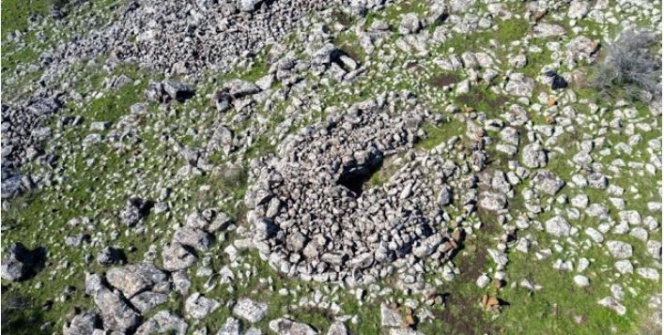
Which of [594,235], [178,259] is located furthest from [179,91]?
[594,235]

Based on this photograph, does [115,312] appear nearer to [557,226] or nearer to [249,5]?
[557,226]

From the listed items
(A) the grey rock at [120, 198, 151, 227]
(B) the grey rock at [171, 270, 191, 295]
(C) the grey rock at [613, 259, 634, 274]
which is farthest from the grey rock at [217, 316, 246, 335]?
(C) the grey rock at [613, 259, 634, 274]

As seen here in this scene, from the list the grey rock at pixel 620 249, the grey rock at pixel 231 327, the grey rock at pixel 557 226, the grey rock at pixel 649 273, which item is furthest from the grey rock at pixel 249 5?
the grey rock at pixel 649 273

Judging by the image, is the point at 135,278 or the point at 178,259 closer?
the point at 135,278

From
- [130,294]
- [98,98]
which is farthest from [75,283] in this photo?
[98,98]

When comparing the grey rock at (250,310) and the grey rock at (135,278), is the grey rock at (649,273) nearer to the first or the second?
the grey rock at (250,310)
